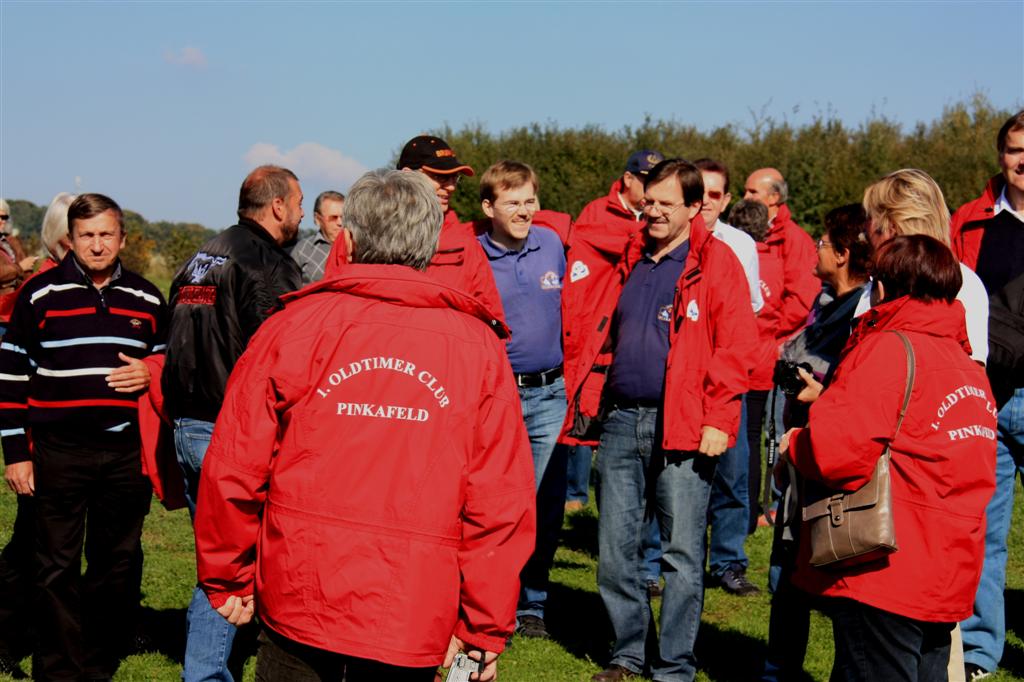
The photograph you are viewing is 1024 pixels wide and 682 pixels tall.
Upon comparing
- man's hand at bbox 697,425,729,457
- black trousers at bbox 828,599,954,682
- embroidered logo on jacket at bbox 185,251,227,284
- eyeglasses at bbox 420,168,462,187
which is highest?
eyeglasses at bbox 420,168,462,187

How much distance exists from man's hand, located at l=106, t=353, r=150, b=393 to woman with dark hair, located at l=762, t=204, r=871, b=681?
9.91 feet

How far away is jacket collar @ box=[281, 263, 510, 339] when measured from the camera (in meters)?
3.09

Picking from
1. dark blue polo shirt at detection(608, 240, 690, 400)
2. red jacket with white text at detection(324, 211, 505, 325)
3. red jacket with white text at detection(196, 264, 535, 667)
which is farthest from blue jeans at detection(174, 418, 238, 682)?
dark blue polo shirt at detection(608, 240, 690, 400)

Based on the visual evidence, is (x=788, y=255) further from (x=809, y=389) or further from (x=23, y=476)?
(x=23, y=476)

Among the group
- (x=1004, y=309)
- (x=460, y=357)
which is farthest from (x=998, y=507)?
(x=460, y=357)

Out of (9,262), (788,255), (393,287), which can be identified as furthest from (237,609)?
(788,255)

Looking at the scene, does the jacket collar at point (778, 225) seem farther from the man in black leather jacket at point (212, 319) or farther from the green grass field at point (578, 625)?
the man in black leather jacket at point (212, 319)

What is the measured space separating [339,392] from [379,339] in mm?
180

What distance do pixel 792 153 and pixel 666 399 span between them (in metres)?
15.2

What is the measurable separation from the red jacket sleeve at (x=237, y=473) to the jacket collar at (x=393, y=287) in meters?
0.26

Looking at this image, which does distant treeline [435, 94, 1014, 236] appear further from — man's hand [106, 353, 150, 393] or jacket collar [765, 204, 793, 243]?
man's hand [106, 353, 150, 393]

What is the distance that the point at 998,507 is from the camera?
5375 mm

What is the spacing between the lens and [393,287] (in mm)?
3086

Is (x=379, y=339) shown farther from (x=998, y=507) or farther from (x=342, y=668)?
(x=998, y=507)
